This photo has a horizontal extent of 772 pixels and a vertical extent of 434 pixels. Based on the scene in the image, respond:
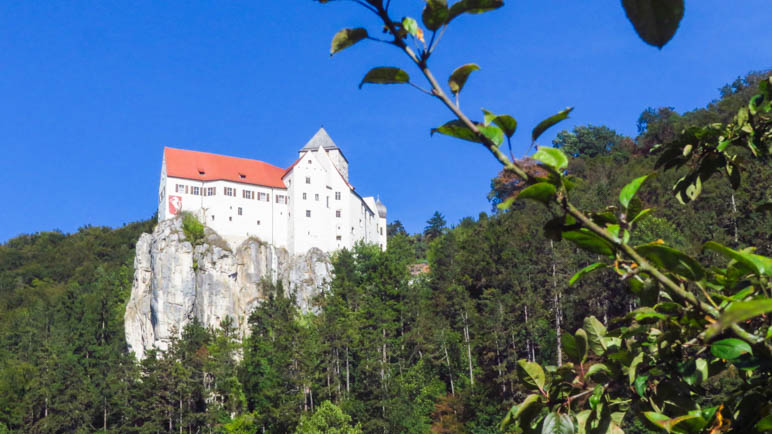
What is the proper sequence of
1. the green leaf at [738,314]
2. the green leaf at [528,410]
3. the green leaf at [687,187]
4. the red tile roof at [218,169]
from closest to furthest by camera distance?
1. the green leaf at [738,314]
2. the green leaf at [528,410]
3. the green leaf at [687,187]
4. the red tile roof at [218,169]

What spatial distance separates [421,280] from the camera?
6300 cm

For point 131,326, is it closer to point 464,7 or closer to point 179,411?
point 179,411

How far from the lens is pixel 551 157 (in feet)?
5.05

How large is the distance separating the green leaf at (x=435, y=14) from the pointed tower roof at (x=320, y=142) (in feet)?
231

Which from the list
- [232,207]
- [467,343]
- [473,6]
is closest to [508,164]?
[473,6]

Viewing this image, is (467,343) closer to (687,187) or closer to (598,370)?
(687,187)

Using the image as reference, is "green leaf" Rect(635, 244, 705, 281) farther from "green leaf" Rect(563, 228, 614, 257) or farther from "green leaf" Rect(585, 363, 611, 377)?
"green leaf" Rect(585, 363, 611, 377)

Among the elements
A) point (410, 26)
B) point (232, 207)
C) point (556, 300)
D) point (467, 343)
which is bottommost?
point (410, 26)

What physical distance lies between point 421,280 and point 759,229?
111 ft

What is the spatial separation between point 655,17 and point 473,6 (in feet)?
2.00

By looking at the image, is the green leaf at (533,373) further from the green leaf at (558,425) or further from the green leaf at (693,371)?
the green leaf at (693,371)

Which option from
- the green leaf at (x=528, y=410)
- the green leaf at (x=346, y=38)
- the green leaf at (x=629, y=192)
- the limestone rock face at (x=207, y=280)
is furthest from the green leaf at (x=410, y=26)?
the limestone rock face at (x=207, y=280)

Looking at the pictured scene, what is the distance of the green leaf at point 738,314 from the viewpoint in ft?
3.62

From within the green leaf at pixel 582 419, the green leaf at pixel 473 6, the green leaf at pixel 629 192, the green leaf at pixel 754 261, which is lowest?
the green leaf at pixel 582 419
